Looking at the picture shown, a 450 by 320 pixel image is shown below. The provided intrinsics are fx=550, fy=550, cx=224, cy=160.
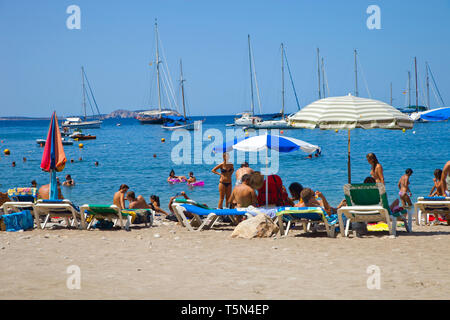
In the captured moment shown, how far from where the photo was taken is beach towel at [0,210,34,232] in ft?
31.3

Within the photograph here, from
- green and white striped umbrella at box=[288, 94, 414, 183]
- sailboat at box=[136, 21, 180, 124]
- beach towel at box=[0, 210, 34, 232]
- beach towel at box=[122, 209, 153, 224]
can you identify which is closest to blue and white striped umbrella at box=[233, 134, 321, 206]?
green and white striped umbrella at box=[288, 94, 414, 183]

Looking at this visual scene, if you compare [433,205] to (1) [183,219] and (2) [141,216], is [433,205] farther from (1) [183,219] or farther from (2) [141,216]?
(2) [141,216]

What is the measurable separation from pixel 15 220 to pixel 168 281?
16.3 feet

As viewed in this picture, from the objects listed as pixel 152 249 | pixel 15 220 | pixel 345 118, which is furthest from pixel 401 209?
pixel 15 220

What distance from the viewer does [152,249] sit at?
7590 mm

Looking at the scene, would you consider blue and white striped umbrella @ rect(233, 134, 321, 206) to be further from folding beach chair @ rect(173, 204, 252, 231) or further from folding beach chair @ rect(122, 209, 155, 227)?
folding beach chair @ rect(122, 209, 155, 227)

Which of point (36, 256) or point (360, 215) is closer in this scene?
point (36, 256)

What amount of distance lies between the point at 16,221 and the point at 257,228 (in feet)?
14.0

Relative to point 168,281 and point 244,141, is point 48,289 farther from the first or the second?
point 244,141

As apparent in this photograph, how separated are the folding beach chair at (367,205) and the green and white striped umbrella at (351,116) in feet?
2.98

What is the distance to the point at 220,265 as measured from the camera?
255 inches

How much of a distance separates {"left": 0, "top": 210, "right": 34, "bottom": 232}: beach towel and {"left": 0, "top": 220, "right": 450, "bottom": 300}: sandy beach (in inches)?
14.1

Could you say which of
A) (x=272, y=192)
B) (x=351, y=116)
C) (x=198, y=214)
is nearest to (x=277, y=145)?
(x=272, y=192)
